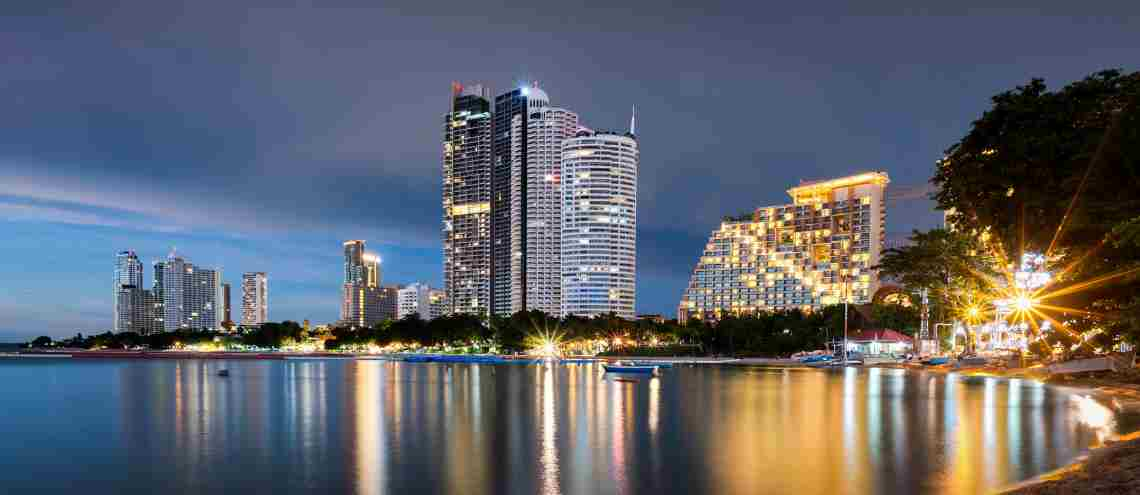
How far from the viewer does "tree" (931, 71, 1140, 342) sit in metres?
22.8

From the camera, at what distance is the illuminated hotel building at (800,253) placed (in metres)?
171

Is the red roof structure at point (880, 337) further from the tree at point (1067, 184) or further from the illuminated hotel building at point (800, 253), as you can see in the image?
the tree at point (1067, 184)

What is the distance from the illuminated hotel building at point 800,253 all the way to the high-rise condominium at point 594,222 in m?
24.8

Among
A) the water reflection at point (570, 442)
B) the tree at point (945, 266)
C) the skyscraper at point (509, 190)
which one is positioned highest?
the skyscraper at point (509, 190)

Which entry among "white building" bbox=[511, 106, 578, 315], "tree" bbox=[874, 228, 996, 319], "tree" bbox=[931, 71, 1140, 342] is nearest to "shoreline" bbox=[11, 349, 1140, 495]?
"tree" bbox=[931, 71, 1140, 342]

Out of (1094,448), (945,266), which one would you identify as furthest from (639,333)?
(1094,448)

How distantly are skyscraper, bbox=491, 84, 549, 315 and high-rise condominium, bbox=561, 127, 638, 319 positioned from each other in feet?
45.9

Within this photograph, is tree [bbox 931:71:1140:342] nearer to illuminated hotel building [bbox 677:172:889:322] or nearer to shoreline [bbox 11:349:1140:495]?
shoreline [bbox 11:349:1140:495]

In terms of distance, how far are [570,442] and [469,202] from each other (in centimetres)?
17092

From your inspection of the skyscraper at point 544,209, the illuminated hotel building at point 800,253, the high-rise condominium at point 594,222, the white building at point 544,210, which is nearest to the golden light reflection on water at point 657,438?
the high-rise condominium at point 594,222

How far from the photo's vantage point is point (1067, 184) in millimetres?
25516

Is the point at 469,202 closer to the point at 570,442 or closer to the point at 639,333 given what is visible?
the point at 639,333

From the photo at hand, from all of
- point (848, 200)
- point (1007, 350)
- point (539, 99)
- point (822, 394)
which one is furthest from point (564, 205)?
point (822, 394)

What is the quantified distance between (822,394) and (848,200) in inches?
5458
